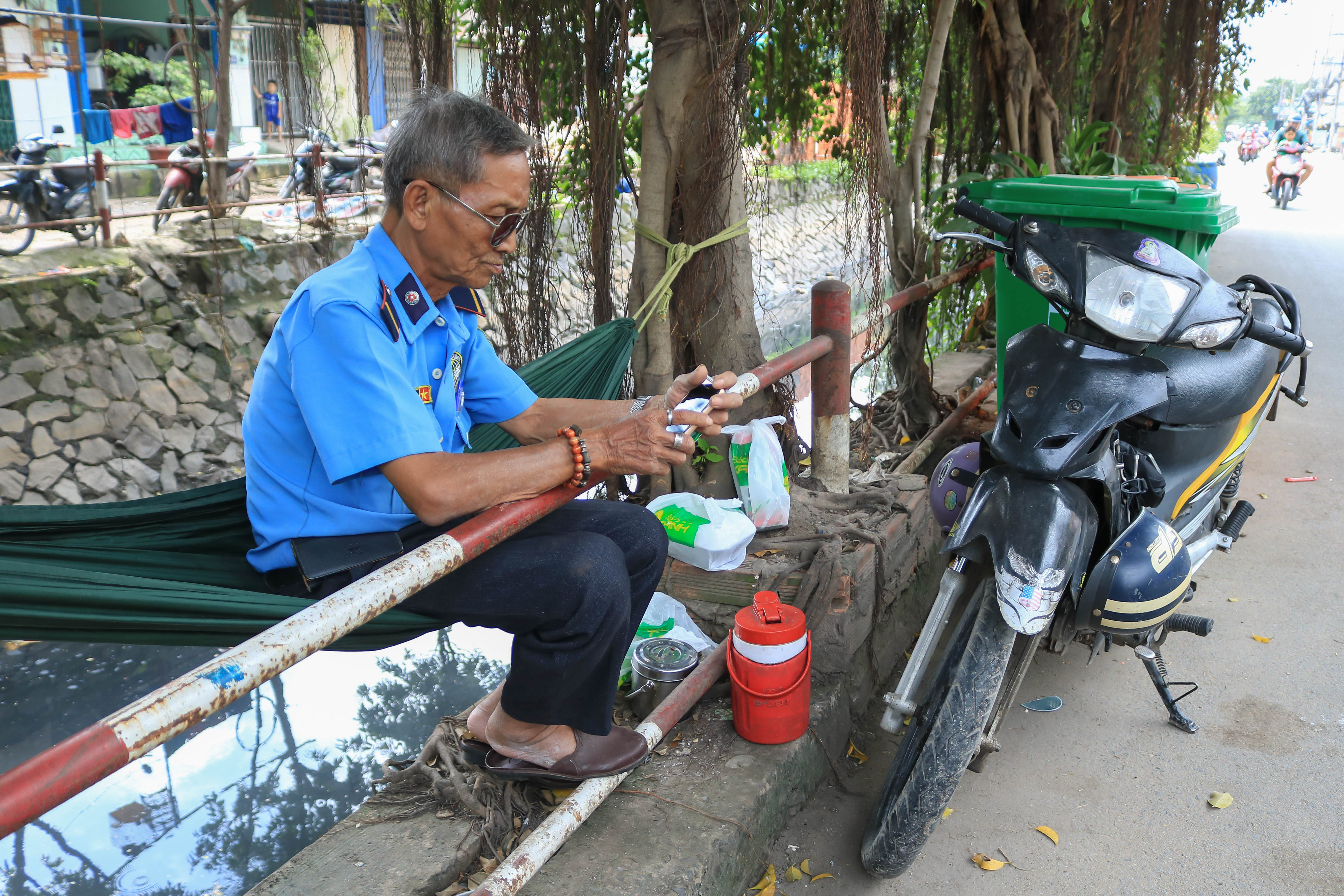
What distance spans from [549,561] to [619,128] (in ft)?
5.15

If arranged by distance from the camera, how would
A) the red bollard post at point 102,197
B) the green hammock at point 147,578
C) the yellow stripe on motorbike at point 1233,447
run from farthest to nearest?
the red bollard post at point 102,197, the yellow stripe on motorbike at point 1233,447, the green hammock at point 147,578

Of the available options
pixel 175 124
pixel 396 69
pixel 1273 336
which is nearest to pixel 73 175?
pixel 175 124

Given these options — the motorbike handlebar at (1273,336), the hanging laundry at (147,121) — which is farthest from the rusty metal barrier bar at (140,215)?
the motorbike handlebar at (1273,336)

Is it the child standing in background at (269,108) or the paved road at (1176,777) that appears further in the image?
the child standing in background at (269,108)

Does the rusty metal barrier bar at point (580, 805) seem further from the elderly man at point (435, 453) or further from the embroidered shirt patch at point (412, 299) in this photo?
the embroidered shirt patch at point (412, 299)

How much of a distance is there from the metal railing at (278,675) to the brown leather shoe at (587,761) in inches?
1.3

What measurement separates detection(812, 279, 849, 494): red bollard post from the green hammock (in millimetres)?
1522

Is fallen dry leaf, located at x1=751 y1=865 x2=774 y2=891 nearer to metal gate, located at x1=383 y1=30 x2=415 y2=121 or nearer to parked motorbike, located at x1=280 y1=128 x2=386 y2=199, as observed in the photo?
metal gate, located at x1=383 y1=30 x2=415 y2=121

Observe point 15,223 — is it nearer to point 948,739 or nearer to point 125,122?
point 125,122

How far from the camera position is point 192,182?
317 inches

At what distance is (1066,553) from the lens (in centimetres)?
175

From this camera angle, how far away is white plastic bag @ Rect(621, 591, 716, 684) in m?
2.33

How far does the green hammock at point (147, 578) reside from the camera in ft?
3.81

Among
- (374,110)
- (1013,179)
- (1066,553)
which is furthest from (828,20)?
(374,110)
